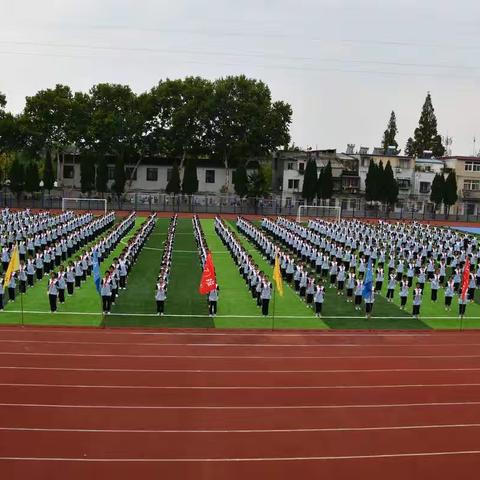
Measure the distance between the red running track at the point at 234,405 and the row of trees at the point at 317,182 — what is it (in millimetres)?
41582

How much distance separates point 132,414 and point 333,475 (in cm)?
361

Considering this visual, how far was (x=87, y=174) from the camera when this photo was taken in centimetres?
5641

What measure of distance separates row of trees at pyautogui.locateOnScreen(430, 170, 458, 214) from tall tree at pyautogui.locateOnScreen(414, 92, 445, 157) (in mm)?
23288

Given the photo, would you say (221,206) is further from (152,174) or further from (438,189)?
(438,189)

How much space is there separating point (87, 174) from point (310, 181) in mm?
20327

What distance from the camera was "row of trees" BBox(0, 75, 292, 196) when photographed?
57.1 meters

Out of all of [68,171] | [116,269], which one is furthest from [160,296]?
[68,171]

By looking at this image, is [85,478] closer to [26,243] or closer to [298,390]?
[298,390]

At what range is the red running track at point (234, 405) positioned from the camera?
8969mm

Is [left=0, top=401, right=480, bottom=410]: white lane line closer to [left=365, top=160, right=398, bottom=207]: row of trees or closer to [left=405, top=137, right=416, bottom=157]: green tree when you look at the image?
[left=365, top=160, right=398, bottom=207]: row of trees

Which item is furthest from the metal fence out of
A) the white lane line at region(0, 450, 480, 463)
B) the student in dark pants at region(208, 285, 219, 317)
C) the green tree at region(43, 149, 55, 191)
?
the white lane line at region(0, 450, 480, 463)

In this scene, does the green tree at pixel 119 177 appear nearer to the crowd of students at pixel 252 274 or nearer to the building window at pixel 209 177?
the building window at pixel 209 177

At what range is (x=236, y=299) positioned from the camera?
19594mm

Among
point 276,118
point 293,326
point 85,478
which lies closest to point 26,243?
point 293,326
